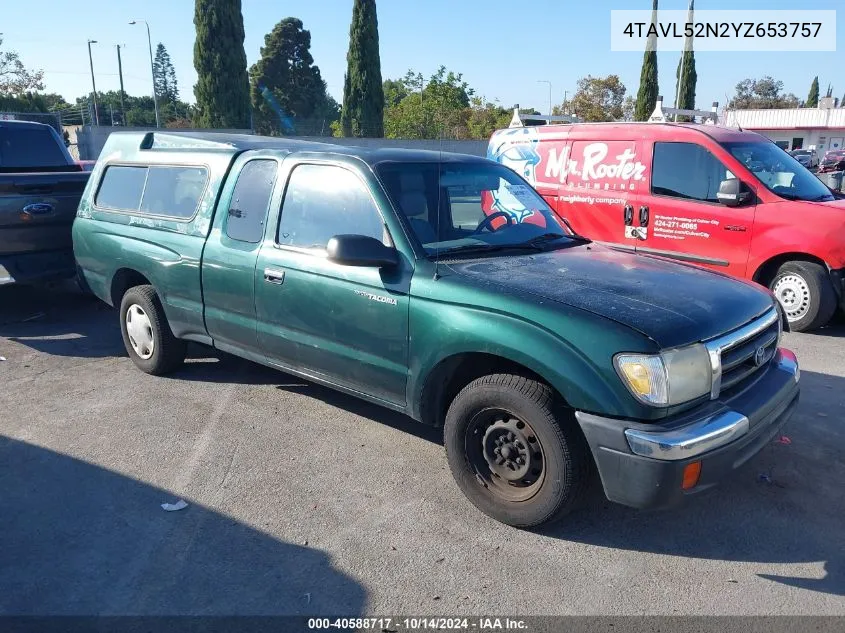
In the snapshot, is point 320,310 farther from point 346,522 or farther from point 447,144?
point 447,144

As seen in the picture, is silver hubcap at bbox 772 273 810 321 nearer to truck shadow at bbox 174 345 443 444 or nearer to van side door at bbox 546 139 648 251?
van side door at bbox 546 139 648 251

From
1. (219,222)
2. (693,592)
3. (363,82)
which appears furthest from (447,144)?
(363,82)

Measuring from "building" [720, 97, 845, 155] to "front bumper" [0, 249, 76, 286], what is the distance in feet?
177

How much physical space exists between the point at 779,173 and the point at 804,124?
53389mm

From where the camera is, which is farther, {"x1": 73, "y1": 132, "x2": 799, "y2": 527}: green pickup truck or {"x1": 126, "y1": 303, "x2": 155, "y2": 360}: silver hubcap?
{"x1": 126, "y1": 303, "x2": 155, "y2": 360}: silver hubcap

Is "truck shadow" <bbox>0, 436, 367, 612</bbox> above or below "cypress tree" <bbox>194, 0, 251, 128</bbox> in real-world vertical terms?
below

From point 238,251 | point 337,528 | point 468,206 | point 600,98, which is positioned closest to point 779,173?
point 468,206

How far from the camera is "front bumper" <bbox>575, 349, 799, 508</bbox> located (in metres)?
2.87

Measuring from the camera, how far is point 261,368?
591 cm

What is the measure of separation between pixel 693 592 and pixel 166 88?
366ft

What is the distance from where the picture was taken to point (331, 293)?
13.2ft

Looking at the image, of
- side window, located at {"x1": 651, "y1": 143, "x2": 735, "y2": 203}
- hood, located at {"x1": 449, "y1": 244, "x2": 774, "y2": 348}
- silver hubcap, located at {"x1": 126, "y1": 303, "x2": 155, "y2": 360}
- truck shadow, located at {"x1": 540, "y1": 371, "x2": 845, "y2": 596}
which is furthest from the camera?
side window, located at {"x1": 651, "y1": 143, "x2": 735, "y2": 203}

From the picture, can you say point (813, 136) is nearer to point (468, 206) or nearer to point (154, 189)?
point (468, 206)

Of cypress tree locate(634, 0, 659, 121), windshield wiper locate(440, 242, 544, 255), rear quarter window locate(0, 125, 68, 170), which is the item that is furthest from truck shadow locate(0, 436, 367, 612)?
cypress tree locate(634, 0, 659, 121)
